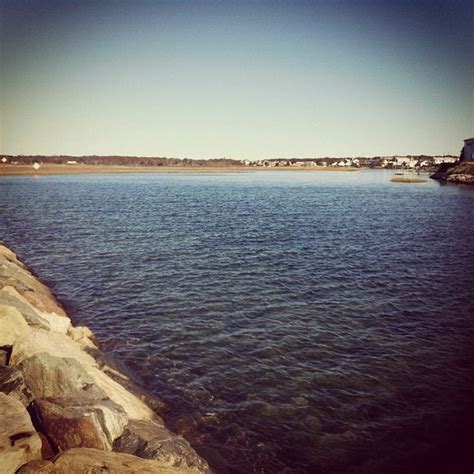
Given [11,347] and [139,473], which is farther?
[11,347]

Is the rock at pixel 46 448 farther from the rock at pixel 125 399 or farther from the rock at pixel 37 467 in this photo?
the rock at pixel 125 399

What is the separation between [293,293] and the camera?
2069 cm

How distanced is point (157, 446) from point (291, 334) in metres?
9.15

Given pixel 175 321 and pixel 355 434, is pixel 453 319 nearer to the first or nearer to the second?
pixel 355 434

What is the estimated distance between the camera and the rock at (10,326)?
997 centimetres

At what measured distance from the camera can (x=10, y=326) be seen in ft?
33.3

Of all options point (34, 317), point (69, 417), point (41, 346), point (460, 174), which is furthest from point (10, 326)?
point (460, 174)

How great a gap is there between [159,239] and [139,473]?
29.1 m

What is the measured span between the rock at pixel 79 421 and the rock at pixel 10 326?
9.85 ft

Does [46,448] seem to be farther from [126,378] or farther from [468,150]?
[468,150]

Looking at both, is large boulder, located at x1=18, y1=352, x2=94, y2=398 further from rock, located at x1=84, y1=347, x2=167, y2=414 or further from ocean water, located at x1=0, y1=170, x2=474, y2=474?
ocean water, located at x1=0, y1=170, x2=474, y2=474

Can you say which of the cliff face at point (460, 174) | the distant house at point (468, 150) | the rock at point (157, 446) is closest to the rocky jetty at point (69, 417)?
the rock at point (157, 446)

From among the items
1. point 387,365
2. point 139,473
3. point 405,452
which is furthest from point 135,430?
point 387,365

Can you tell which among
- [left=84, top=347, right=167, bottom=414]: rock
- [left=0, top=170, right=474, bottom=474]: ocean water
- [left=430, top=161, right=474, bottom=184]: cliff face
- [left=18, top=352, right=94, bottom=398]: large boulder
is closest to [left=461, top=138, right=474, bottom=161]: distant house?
[left=430, top=161, right=474, bottom=184]: cliff face
